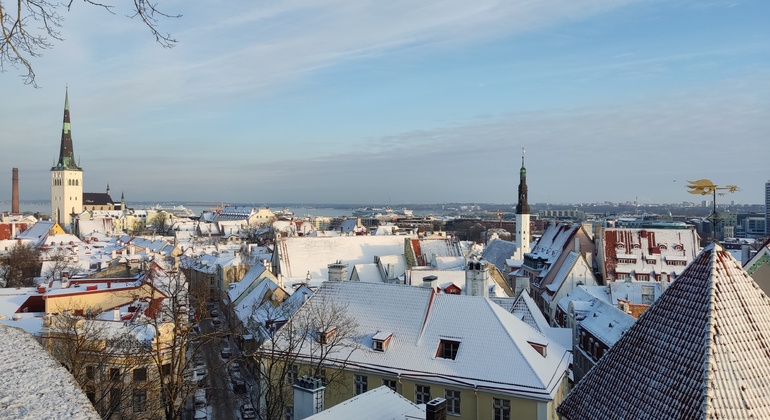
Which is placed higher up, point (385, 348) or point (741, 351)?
point (741, 351)

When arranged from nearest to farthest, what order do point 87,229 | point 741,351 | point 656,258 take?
point 741,351, point 656,258, point 87,229

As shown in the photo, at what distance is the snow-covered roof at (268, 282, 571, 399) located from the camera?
20875mm

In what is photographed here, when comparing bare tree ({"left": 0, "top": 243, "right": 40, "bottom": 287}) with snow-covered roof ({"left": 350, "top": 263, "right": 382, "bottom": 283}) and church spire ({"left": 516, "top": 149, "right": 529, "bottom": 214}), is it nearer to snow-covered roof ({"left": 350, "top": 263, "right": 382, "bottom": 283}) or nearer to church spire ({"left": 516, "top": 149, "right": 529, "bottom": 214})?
snow-covered roof ({"left": 350, "top": 263, "right": 382, "bottom": 283})

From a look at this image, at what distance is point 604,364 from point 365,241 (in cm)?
4885

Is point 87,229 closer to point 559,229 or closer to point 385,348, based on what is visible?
point 559,229

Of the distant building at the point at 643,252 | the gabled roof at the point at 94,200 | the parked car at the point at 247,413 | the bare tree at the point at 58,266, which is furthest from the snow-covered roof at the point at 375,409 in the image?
the gabled roof at the point at 94,200

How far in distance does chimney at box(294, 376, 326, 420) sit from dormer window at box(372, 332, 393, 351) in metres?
6.04

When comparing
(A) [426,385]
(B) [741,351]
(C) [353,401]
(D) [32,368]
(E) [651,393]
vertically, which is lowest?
(A) [426,385]

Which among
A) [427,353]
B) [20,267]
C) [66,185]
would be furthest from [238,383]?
[66,185]

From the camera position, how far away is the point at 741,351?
10.4m

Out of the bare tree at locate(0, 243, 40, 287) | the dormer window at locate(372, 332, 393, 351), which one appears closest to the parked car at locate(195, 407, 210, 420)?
the dormer window at locate(372, 332, 393, 351)

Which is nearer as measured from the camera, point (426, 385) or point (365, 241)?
point (426, 385)

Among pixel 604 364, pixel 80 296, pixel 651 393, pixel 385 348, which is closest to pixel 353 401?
pixel 604 364

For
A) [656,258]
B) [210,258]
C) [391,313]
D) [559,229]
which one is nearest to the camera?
[391,313]
